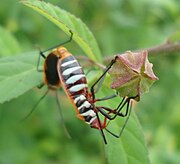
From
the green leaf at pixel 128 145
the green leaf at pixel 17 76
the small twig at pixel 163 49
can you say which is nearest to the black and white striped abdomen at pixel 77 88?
the green leaf at pixel 128 145

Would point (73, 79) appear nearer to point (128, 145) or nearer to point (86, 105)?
point (86, 105)

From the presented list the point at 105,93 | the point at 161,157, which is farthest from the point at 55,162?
the point at 105,93

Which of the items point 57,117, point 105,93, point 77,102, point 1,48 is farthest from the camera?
point 57,117

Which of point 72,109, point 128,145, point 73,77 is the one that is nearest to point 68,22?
point 73,77

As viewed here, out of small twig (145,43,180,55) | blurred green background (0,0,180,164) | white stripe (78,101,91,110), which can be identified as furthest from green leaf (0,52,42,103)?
blurred green background (0,0,180,164)

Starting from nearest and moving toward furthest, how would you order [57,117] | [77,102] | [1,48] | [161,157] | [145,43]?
[77,102] → [1,48] → [161,157] → [57,117] → [145,43]

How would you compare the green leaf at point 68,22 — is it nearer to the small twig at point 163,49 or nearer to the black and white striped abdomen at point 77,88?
the black and white striped abdomen at point 77,88

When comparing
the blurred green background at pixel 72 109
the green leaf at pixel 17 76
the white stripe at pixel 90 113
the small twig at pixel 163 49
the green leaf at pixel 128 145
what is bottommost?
the blurred green background at pixel 72 109

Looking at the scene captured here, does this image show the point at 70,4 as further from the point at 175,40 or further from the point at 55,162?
the point at 175,40
